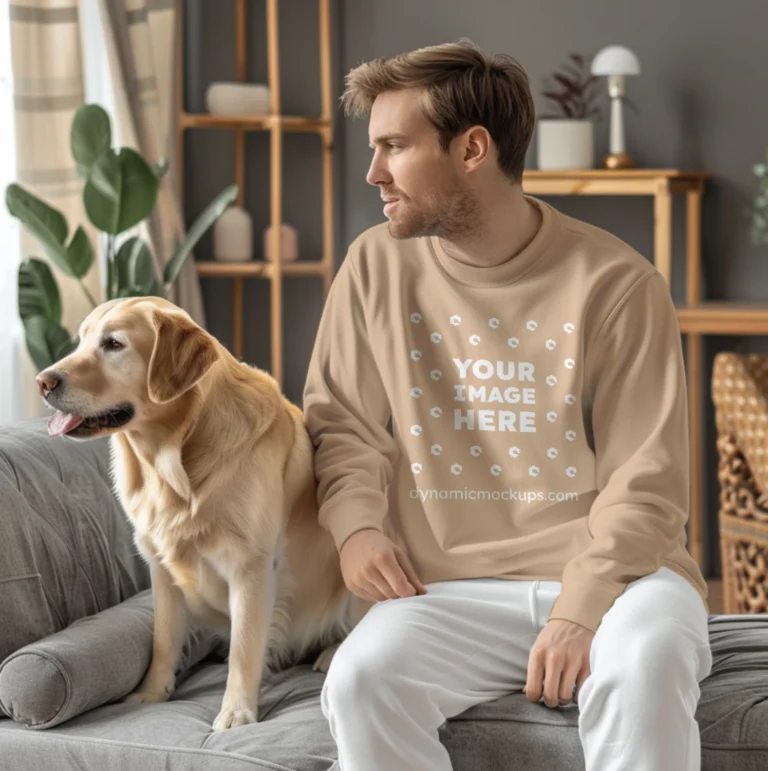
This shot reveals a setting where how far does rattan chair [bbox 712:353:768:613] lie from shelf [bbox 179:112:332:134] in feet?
5.58

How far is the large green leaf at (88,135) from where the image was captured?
3.24m

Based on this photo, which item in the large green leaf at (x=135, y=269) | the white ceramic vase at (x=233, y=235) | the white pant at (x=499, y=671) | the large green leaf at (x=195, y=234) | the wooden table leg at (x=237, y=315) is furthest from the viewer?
the wooden table leg at (x=237, y=315)

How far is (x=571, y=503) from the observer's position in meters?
1.80

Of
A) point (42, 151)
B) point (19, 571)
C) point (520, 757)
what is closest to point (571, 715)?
point (520, 757)

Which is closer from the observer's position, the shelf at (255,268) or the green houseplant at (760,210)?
the green houseplant at (760,210)

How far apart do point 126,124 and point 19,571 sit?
230cm

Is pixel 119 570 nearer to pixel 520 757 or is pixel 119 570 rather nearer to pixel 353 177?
pixel 520 757

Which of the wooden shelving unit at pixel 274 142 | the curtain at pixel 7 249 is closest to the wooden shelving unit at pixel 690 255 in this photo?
the wooden shelving unit at pixel 274 142

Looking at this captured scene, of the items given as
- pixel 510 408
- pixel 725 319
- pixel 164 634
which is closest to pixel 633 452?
pixel 510 408

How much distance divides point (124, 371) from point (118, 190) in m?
1.63

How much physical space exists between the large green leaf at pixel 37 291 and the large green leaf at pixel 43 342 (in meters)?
0.02

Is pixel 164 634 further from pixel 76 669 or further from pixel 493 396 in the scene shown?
pixel 493 396

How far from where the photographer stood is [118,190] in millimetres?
3262

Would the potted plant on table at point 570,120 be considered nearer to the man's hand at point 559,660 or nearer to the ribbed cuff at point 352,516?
the ribbed cuff at point 352,516
